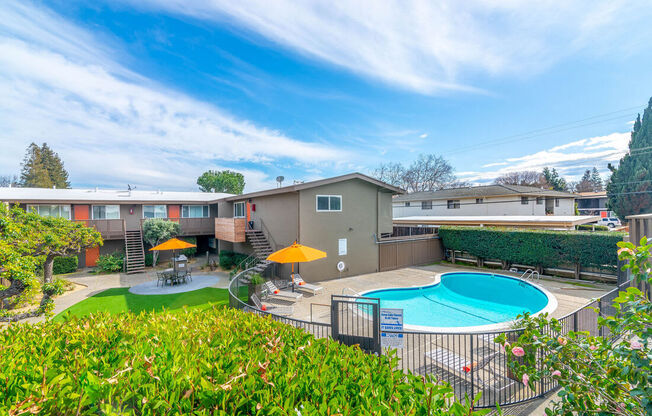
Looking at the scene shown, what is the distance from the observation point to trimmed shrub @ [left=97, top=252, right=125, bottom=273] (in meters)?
17.8

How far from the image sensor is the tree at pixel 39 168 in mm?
43250

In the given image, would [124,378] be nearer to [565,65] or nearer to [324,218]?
[324,218]

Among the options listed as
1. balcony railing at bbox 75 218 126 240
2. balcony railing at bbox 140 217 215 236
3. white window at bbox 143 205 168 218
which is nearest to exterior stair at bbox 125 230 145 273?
balcony railing at bbox 75 218 126 240

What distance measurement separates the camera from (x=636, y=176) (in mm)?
30562

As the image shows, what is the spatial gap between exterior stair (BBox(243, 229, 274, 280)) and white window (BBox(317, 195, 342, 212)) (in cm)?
390

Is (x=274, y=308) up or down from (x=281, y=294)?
down

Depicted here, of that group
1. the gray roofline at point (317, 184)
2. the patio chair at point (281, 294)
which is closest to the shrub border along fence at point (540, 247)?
the gray roofline at point (317, 184)

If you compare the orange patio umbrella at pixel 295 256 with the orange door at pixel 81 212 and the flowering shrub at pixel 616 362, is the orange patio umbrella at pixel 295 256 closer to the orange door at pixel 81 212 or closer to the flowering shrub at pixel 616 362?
the flowering shrub at pixel 616 362

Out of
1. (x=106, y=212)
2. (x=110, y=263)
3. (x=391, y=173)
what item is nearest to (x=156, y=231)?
(x=110, y=263)

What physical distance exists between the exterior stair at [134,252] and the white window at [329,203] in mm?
12619

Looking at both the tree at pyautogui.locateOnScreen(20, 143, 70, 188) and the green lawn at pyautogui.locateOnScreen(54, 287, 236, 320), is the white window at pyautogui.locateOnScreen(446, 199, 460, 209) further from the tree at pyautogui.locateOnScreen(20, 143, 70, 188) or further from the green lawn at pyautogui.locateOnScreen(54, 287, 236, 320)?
the tree at pyautogui.locateOnScreen(20, 143, 70, 188)

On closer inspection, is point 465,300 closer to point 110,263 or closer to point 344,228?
point 344,228

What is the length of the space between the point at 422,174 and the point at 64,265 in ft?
140

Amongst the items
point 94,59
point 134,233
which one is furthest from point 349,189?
point 134,233
